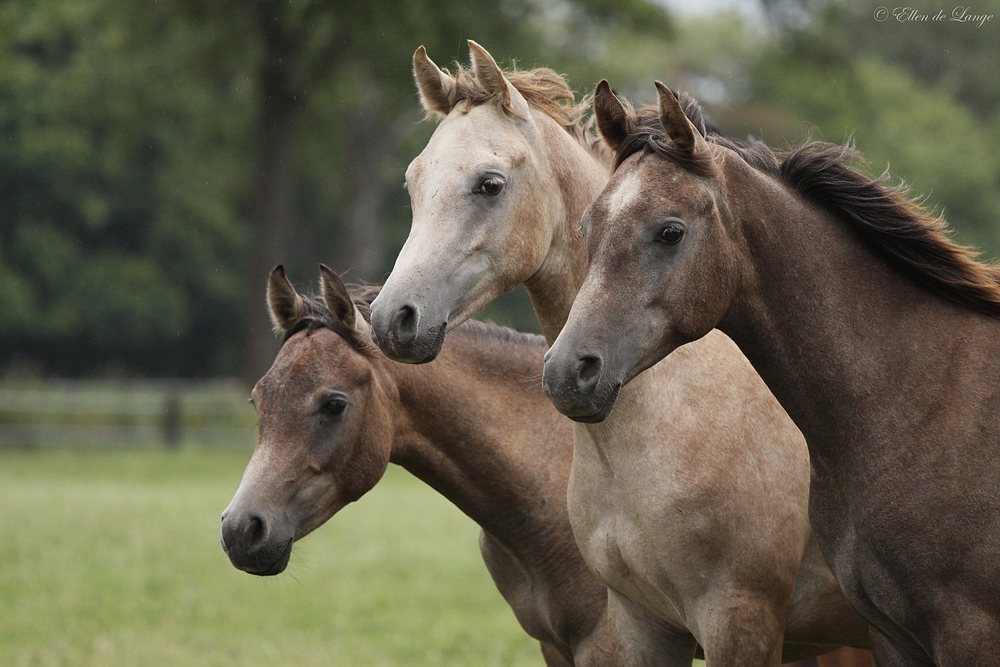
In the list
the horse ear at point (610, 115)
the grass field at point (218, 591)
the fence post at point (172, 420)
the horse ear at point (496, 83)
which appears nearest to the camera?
the horse ear at point (610, 115)

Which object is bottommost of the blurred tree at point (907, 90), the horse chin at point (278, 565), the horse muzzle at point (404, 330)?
the blurred tree at point (907, 90)

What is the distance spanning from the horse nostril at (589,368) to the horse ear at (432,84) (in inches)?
56.5

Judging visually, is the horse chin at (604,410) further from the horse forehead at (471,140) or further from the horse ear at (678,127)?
the horse forehead at (471,140)

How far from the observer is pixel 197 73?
80.6 ft

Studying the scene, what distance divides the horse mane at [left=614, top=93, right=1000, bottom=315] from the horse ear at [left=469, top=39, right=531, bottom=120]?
0.63 meters

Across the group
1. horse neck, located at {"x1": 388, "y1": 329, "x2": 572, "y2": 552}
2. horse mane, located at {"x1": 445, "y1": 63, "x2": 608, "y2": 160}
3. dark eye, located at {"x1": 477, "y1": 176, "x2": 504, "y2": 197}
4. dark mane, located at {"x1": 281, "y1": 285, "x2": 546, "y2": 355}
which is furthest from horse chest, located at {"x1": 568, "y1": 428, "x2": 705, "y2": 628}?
horse mane, located at {"x1": 445, "y1": 63, "x2": 608, "y2": 160}

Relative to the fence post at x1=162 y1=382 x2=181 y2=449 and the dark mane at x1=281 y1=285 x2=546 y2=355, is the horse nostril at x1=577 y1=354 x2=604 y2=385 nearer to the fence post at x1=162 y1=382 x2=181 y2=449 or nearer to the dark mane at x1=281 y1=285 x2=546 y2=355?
the dark mane at x1=281 y1=285 x2=546 y2=355

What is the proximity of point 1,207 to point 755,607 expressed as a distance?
3276 centimetres

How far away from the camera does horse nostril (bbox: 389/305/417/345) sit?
354 cm

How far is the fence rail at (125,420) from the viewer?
2291cm

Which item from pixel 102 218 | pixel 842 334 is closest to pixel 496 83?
pixel 842 334

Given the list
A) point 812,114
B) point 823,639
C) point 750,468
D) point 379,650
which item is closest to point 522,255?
point 750,468

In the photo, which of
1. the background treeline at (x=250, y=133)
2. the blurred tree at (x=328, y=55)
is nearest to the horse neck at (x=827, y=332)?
the background treeline at (x=250, y=133)

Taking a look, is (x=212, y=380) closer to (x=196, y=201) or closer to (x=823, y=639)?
(x=196, y=201)
